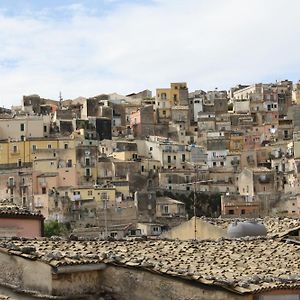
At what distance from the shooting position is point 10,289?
10.2 meters

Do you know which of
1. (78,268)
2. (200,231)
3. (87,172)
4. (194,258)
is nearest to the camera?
(78,268)

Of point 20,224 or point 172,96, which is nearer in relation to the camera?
point 20,224

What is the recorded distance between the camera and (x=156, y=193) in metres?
72.8

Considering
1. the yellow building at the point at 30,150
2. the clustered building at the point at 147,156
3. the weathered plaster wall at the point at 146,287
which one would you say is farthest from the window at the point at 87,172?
the weathered plaster wall at the point at 146,287

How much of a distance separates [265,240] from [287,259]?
2072 millimetres

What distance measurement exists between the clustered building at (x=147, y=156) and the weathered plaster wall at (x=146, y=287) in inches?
1946

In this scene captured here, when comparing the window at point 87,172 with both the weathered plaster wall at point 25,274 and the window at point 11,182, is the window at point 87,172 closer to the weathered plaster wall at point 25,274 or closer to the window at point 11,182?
the window at point 11,182

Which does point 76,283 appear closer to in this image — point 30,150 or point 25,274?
point 25,274

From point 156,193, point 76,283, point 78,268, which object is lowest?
point 156,193

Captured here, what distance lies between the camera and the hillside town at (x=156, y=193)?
10195 mm

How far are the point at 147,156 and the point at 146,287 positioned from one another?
72.7 m

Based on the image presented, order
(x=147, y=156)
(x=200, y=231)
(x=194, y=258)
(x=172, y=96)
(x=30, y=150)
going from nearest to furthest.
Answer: (x=194, y=258), (x=200, y=231), (x=30, y=150), (x=147, y=156), (x=172, y=96)

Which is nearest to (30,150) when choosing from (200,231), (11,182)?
(11,182)

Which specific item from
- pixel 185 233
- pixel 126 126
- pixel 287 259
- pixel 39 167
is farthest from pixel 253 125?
pixel 287 259
